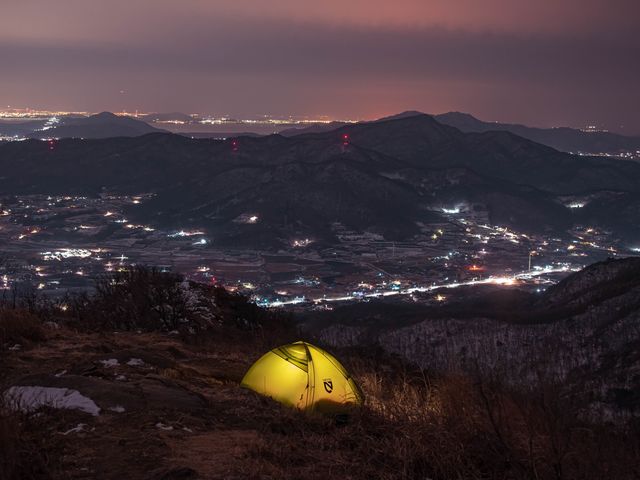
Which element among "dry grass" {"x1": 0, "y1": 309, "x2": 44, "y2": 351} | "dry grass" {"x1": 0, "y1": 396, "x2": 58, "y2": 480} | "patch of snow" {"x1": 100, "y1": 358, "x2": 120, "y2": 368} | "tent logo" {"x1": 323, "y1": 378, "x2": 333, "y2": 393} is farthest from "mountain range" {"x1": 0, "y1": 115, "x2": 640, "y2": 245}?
"dry grass" {"x1": 0, "y1": 396, "x2": 58, "y2": 480}

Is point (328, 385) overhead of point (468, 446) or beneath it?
beneath

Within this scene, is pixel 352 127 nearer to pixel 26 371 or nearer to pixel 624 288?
pixel 624 288

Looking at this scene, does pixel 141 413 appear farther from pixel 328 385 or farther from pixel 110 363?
pixel 328 385

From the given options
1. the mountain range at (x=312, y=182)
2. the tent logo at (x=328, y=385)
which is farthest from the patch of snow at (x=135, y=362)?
the mountain range at (x=312, y=182)

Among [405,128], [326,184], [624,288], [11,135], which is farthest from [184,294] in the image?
[11,135]

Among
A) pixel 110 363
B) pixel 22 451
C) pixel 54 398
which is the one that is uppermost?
pixel 22 451

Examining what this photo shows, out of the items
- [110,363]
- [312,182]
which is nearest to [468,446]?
[110,363]
